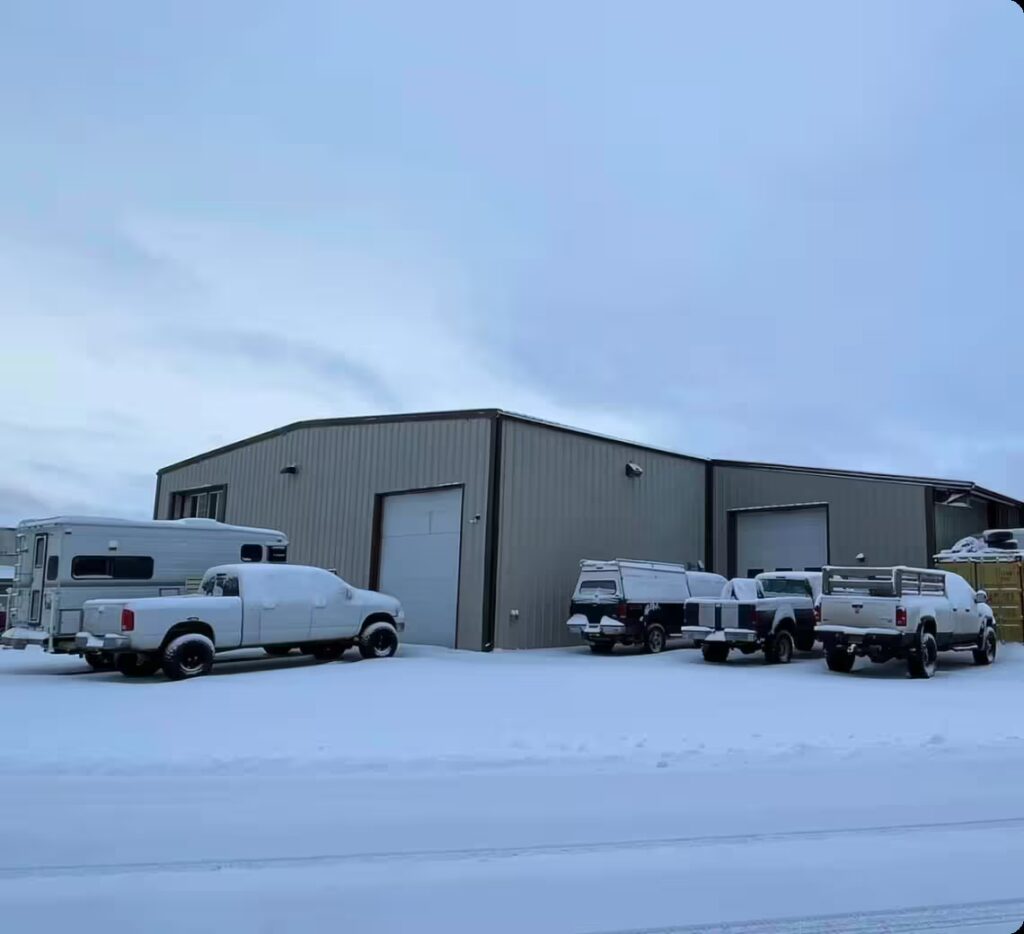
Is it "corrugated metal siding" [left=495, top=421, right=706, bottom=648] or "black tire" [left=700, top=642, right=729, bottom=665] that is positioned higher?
"corrugated metal siding" [left=495, top=421, right=706, bottom=648]

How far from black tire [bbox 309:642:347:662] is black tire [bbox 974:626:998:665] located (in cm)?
1247

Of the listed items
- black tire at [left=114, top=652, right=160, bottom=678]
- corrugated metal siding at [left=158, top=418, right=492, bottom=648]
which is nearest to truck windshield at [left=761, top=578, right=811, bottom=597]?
corrugated metal siding at [left=158, top=418, right=492, bottom=648]

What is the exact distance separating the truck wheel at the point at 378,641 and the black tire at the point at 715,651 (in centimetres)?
615

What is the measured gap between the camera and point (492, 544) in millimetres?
19906

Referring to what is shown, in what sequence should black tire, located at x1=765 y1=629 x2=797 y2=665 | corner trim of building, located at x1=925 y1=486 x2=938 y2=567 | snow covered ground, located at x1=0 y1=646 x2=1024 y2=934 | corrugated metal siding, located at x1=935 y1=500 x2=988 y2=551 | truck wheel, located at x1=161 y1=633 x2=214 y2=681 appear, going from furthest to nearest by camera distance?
corrugated metal siding, located at x1=935 y1=500 x2=988 y2=551, corner trim of building, located at x1=925 y1=486 x2=938 y2=567, black tire, located at x1=765 y1=629 x2=797 y2=665, truck wheel, located at x1=161 y1=633 x2=214 y2=681, snow covered ground, located at x1=0 y1=646 x2=1024 y2=934

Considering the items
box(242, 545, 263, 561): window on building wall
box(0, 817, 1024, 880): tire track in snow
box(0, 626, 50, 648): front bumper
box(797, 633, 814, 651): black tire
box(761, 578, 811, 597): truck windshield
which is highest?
box(242, 545, 263, 561): window on building wall

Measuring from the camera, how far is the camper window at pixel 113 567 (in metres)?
16.1

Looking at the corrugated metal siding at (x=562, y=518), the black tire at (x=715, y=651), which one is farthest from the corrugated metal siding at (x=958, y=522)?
the black tire at (x=715, y=651)

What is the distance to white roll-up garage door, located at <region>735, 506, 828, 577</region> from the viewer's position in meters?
24.3

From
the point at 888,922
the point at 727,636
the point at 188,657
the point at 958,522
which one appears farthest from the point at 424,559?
the point at 888,922

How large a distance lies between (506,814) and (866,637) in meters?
11.3

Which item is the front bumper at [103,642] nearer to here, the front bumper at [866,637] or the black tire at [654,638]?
the black tire at [654,638]

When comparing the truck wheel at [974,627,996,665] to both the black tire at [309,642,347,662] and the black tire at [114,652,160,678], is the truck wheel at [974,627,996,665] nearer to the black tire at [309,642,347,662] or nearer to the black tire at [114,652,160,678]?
the black tire at [309,642,347,662]

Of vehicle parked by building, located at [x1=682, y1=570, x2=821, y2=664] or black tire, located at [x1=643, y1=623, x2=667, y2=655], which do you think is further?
black tire, located at [x1=643, y1=623, x2=667, y2=655]
